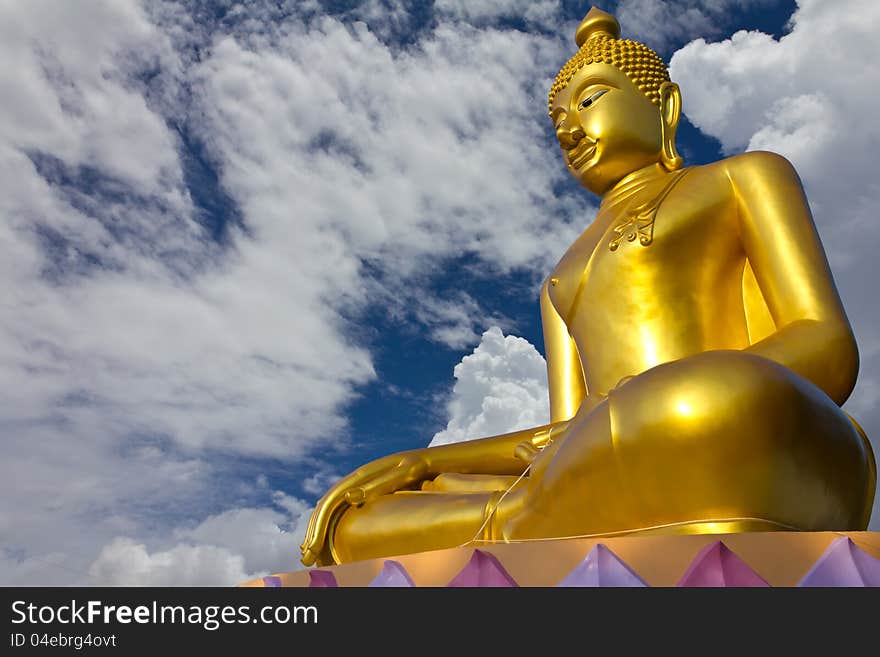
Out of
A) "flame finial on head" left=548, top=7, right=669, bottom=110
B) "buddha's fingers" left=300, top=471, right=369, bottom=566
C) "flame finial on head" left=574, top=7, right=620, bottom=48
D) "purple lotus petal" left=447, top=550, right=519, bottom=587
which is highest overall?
"flame finial on head" left=574, top=7, right=620, bottom=48

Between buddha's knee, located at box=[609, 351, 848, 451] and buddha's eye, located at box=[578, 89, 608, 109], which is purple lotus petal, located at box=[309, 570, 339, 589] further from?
buddha's eye, located at box=[578, 89, 608, 109]

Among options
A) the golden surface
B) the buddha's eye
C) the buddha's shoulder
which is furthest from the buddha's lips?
the golden surface

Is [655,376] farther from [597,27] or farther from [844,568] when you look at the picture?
[597,27]

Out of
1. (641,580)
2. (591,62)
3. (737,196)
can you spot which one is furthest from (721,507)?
(591,62)

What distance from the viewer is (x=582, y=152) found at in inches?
177

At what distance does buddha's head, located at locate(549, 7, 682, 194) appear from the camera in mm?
4434

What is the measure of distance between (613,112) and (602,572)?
9.68 ft

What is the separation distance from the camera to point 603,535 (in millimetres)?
2564

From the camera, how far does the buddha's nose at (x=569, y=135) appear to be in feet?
14.6

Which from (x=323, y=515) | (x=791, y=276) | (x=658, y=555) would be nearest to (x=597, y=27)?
(x=791, y=276)

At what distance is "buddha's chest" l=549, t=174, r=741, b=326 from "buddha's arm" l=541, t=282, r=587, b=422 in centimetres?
63

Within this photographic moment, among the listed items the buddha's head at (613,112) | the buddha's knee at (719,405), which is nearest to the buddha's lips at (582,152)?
the buddha's head at (613,112)

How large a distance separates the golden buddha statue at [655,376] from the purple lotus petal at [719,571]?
0.33 metres

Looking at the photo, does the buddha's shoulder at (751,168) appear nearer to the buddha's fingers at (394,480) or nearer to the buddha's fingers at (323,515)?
the buddha's fingers at (394,480)
